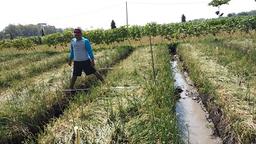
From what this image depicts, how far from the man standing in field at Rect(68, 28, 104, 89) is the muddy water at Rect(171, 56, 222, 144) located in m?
1.94

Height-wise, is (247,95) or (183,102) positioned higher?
(247,95)

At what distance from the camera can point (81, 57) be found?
28.9 ft

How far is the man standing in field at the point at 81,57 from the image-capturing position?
28.5 feet

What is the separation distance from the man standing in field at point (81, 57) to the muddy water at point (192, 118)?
1941mm

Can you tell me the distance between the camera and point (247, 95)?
652cm

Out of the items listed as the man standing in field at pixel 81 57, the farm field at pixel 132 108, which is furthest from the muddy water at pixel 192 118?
the man standing in field at pixel 81 57

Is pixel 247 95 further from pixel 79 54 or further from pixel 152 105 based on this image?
pixel 79 54

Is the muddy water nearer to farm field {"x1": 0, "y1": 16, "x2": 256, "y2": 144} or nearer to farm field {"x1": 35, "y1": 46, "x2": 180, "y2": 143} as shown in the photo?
farm field {"x1": 0, "y1": 16, "x2": 256, "y2": 144}

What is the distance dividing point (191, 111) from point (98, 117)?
2.49 metres

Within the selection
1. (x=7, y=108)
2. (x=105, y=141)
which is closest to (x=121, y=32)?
(x=7, y=108)

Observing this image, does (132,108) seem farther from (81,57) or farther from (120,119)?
(81,57)

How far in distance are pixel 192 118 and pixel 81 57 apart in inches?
117

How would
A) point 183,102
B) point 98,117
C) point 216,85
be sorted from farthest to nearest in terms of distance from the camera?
point 183,102
point 216,85
point 98,117

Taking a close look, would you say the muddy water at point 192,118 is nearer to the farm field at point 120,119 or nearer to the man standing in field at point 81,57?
the farm field at point 120,119
